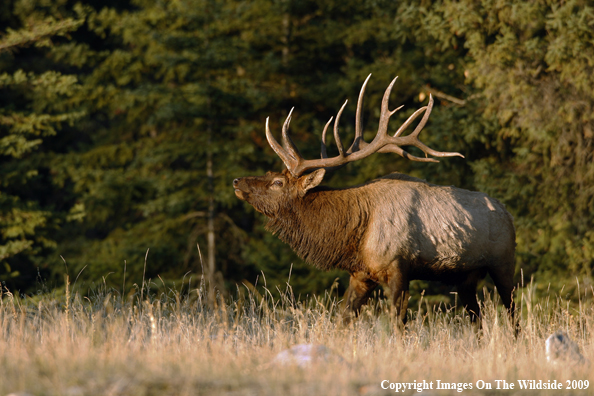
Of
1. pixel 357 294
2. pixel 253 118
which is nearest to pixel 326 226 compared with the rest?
pixel 357 294

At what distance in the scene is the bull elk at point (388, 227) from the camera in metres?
6.90

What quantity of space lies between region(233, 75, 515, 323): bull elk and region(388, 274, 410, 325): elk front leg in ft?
0.03

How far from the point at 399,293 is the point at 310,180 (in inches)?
63.0

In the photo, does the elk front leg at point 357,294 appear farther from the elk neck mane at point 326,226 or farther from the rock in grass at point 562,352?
the rock in grass at point 562,352

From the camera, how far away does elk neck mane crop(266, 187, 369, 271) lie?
23.5 ft

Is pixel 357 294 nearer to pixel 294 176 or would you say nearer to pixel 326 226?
pixel 326 226

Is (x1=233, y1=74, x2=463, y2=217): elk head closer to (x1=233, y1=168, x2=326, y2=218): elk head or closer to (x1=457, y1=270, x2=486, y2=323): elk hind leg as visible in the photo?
(x1=233, y1=168, x2=326, y2=218): elk head

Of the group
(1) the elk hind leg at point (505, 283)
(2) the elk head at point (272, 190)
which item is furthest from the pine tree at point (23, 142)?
(1) the elk hind leg at point (505, 283)

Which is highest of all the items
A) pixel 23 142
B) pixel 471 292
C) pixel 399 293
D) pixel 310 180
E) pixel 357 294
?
pixel 310 180

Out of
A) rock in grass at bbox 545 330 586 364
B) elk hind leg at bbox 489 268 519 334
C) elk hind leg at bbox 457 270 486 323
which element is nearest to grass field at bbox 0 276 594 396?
rock in grass at bbox 545 330 586 364

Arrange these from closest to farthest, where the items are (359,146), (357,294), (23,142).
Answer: (357,294)
(359,146)
(23,142)

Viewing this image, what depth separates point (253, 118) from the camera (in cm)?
1814

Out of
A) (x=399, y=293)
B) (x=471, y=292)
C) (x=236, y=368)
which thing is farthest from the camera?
(x=471, y=292)

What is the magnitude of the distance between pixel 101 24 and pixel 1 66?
4.00 m
